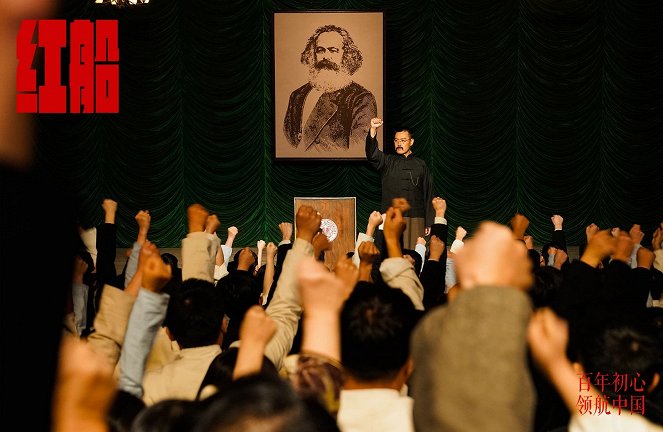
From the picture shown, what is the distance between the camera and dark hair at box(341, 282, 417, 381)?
1463 millimetres

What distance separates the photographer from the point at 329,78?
10.3 m

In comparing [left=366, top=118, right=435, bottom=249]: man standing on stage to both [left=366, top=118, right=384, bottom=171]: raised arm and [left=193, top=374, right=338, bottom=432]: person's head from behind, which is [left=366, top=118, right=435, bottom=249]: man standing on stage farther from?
[left=193, top=374, right=338, bottom=432]: person's head from behind

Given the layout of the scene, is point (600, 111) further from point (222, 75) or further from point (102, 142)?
point (102, 142)

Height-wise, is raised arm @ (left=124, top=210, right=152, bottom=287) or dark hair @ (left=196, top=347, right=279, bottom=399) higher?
raised arm @ (left=124, top=210, right=152, bottom=287)

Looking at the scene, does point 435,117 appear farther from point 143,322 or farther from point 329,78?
point 143,322

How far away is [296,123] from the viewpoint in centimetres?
1033

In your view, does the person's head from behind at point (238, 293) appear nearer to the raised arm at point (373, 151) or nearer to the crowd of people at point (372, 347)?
the crowd of people at point (372, 347)

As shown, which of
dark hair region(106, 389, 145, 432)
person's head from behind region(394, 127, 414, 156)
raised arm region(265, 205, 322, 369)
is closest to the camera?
dark hair region(106, 389, 145, 432)

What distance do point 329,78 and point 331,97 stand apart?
249mm

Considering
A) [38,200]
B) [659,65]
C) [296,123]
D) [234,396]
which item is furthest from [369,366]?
[659,65]

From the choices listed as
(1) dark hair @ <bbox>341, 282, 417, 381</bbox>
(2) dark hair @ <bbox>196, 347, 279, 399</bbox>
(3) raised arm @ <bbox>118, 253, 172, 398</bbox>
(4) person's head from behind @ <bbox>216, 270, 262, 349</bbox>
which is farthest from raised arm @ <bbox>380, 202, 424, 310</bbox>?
(4) person's head from behind @ <bbox>216, 270, 262, 349</bbox>

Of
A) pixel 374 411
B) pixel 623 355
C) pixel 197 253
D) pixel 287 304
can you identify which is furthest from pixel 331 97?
pixel 374 411

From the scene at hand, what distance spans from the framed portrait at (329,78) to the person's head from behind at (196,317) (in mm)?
8032

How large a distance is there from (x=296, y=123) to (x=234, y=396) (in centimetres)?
962
